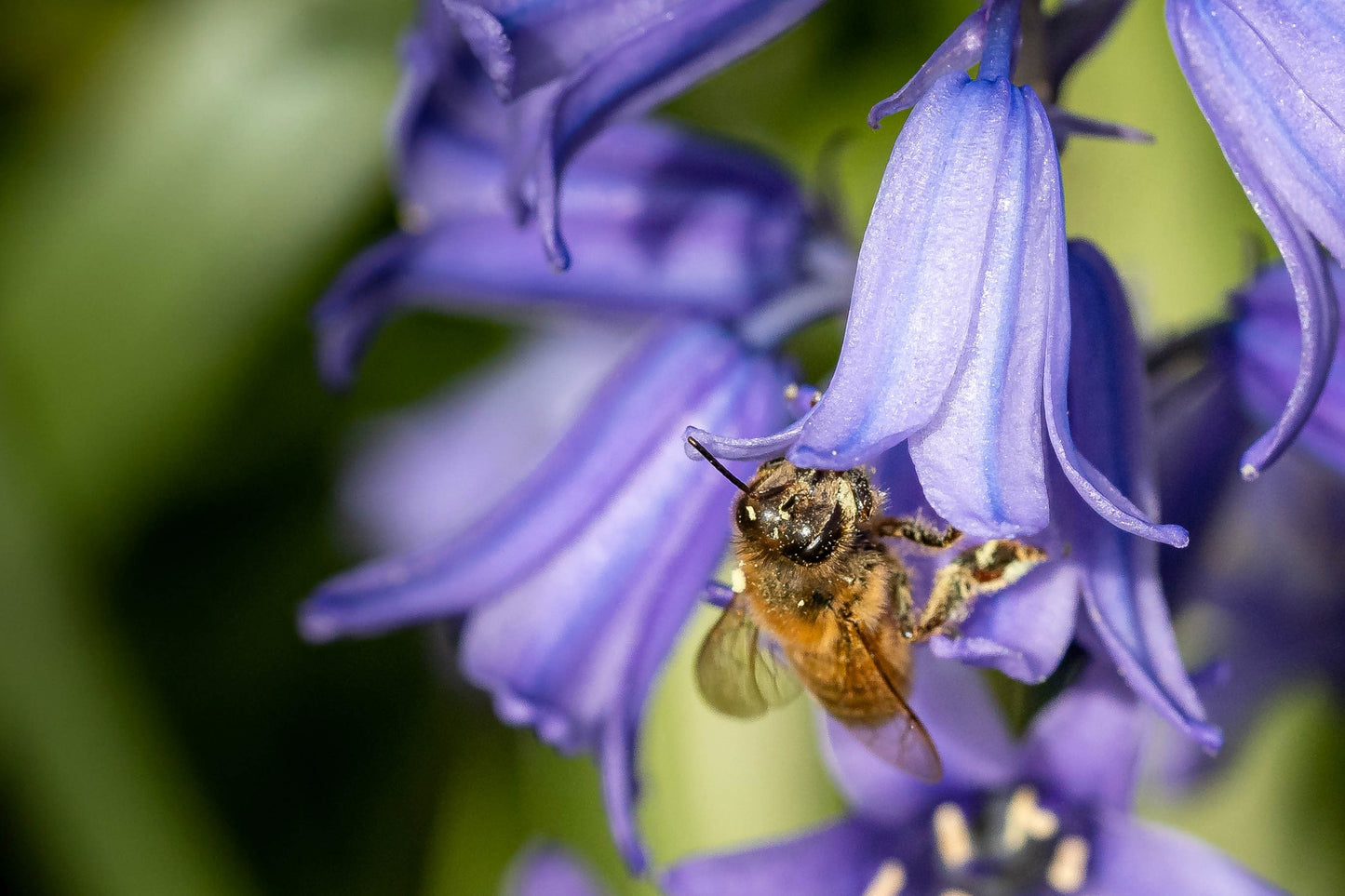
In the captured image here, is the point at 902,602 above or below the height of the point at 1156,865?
above

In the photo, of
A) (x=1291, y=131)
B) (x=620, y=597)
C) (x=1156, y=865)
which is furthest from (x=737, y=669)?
(x=1291, y=131)

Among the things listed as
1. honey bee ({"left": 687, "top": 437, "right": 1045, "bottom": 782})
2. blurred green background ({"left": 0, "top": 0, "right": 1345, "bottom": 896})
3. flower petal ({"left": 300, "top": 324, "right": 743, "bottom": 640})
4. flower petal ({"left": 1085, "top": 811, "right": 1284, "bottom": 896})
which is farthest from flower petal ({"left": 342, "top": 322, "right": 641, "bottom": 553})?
flower petal ({"left": 1085, "top": 811, "right": 1284, "bottom": 896})

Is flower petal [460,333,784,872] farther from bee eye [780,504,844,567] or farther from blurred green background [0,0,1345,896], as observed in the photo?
blurred green background [0,0,1345,896]

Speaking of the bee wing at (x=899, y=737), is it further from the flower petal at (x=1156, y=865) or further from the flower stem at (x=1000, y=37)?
the flower stem at (x=1000, y=37)

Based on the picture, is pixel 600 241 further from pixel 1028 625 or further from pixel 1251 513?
pixel 1251 513

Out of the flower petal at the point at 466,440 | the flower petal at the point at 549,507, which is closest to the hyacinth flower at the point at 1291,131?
the flower petal at the point at 549,507
